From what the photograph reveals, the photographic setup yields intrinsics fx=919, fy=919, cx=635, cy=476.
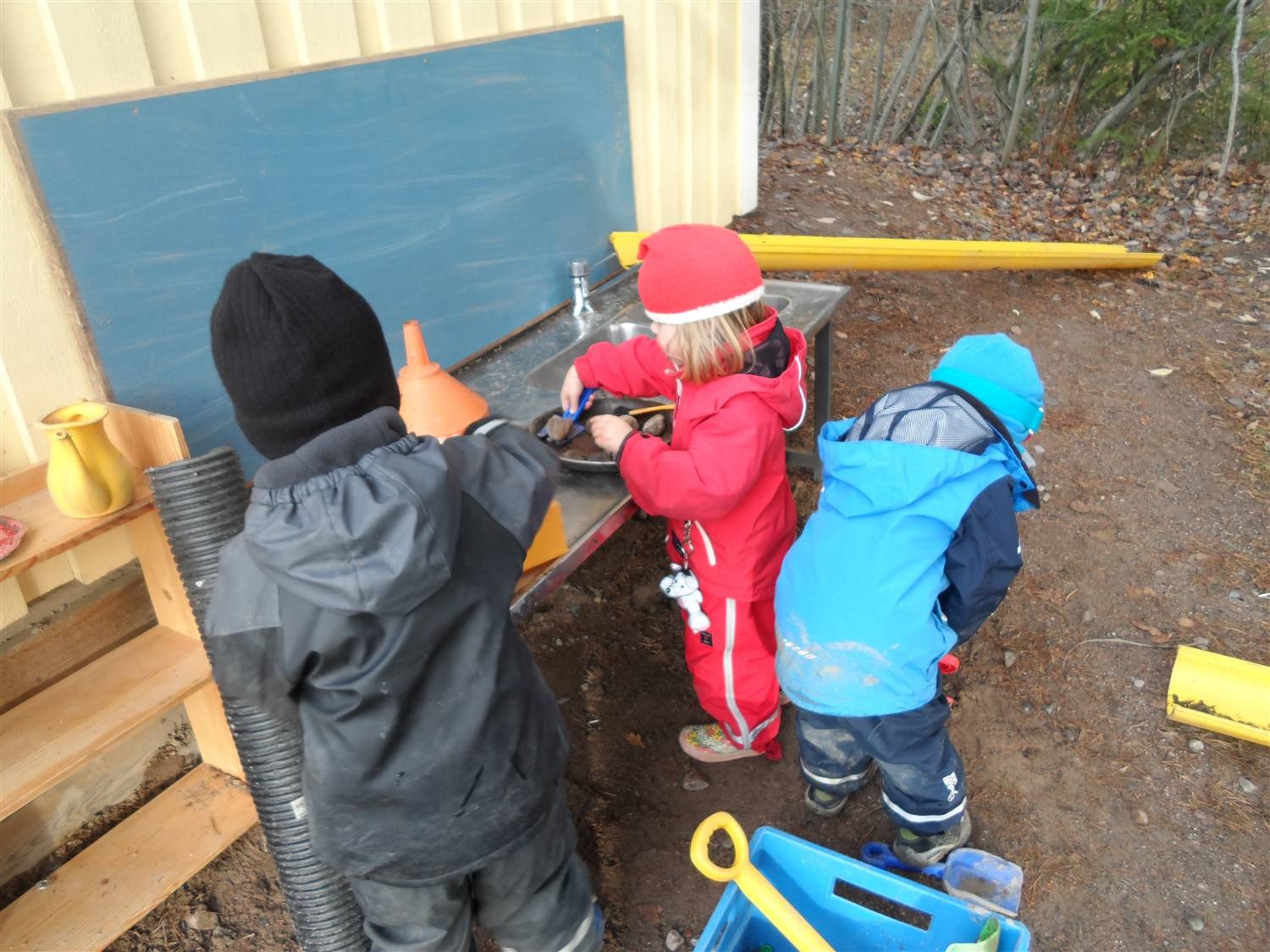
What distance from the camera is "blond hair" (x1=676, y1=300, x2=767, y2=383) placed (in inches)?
86.1

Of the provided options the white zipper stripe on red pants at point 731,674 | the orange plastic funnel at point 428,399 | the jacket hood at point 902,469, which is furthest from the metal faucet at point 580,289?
the jacket hood at point 902,469

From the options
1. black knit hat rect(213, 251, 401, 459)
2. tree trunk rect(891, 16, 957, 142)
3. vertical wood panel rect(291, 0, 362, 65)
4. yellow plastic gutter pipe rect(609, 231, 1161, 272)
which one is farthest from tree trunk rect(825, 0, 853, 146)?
black knit hat rect(213, 251, 401, 459)

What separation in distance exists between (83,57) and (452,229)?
1210 mm

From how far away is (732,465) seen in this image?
7.14ft

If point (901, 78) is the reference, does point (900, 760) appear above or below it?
below

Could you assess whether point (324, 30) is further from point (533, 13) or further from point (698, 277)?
point (698, 277)

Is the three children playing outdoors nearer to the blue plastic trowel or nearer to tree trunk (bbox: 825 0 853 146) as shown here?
the blue plastic trowel

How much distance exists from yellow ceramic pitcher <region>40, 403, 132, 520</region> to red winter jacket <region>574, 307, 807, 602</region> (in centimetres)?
113

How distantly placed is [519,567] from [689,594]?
1.01m

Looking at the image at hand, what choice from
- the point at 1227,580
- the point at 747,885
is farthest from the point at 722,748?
the point at 1227,580

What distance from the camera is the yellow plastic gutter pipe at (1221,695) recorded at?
2.79 metres

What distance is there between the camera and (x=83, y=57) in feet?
6.48

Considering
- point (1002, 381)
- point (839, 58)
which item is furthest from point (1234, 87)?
point (1002, 381)

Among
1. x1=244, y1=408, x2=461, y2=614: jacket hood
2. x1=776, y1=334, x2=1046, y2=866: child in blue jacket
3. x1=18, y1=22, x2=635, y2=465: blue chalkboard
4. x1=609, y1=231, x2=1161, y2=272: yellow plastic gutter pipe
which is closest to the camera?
x1=244, y1=408, x2=461, y2=614: jacket hood
